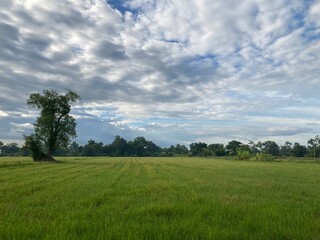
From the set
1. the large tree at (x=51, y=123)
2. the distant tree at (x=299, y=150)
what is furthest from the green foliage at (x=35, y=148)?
the distant tree at (x=299, y=150)

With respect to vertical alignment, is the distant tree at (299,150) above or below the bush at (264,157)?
above

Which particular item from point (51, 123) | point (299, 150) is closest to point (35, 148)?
point (51, 123)

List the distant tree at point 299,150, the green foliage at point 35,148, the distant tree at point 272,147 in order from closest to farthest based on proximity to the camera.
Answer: the green foliage at point 35,148 < the distant tree at point 299,150 < the distant tree at point 272,147

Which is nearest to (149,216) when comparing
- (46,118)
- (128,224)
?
(128,224)

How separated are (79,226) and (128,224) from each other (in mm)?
1149

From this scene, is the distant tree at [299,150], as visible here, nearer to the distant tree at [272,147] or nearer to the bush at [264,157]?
the distant tree at [272,147]

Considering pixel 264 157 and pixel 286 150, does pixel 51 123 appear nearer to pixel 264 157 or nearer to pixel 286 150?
pixel 264 157

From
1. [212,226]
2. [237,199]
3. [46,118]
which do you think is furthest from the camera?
[46,118]

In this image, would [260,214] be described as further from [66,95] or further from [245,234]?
[66,95]

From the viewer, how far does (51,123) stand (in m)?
67.2

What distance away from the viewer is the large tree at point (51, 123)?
66688mm

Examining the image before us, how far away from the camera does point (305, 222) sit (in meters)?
8.93

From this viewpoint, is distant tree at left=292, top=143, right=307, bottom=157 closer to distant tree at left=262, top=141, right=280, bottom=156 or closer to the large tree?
distant tree at left=262, top=141, right=280, bottom=156

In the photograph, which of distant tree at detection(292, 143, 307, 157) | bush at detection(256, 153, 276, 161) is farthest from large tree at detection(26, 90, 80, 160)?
distant tree at detection(292, 143, 307, 157)
